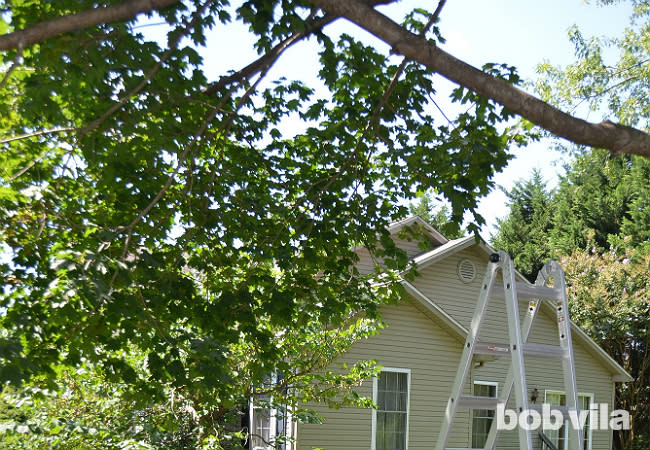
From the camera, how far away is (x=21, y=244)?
536 cm

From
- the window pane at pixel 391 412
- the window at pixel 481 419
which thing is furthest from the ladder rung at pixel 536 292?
the window at pixel 481 419

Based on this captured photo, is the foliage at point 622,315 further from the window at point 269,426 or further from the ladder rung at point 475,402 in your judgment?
the ladder rung at point 475,402

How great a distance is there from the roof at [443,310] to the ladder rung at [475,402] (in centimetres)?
568

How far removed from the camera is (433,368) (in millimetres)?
13742

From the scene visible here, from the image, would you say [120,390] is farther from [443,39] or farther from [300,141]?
[443,39]

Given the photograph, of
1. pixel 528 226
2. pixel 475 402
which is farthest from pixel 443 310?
pixel 528 226

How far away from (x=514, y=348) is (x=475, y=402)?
0.70 metres

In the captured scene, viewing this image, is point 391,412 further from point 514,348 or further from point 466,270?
point 514,348

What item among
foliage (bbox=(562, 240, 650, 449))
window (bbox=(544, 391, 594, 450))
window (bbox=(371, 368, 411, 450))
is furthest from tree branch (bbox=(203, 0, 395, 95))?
foliage (bbox=(562, 240, 650, 449))

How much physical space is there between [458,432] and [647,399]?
10.4 meters

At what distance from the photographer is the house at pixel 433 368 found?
41.2 feet

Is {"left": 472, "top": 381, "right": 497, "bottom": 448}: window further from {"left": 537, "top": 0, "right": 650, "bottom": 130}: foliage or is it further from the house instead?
{"left": 537, "top": 0, "right": 650, "bottom": 130}: foliage

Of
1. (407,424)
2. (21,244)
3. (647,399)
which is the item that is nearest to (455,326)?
(407,424)

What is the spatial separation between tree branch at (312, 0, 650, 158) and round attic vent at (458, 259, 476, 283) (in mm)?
12491
